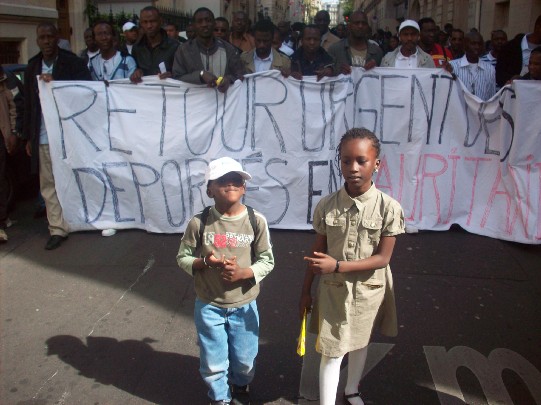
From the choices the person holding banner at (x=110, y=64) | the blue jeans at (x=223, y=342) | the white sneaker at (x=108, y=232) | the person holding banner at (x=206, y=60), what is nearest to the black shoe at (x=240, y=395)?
the blue jeans at (x=223, y=342)

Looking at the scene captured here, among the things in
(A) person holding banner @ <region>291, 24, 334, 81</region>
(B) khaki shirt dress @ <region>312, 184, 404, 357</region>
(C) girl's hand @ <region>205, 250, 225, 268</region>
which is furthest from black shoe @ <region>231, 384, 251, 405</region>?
(A) person holding banner @ <region>291, 24, 334, 81</region>

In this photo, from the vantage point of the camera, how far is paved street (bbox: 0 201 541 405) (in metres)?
3.08

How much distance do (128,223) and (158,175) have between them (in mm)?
586

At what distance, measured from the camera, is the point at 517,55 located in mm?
5547

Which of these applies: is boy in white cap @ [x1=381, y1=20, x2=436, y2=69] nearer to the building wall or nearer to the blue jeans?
the blue jeans

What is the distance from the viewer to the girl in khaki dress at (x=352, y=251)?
2.46m

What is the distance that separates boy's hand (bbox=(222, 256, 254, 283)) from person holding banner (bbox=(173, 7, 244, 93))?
2880 mm

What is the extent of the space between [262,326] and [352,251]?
1.39 metres

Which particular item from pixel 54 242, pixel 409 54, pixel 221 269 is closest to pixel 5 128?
pixel 54 242

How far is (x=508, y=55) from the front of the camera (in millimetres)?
5590

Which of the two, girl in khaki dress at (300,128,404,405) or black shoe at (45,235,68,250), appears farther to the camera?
black shoe at (45,235,68,250)

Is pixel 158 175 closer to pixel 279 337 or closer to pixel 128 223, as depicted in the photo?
pixel 128 223

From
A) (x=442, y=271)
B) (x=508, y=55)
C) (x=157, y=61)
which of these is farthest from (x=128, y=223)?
(x=508, y=55)

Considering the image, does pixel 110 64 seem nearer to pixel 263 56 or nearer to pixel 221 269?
pixel 263 56
